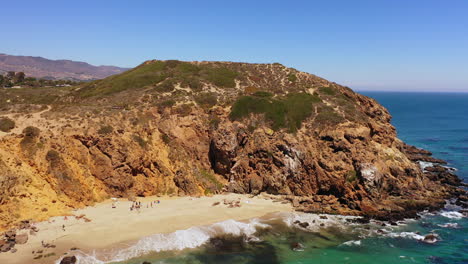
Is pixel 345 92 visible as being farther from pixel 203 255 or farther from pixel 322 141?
pixel 203 255

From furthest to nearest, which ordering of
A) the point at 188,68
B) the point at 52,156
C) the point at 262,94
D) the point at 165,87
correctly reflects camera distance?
the point at 188,68 → the point at 165,87 → the point at 262,94 → the point at 52,156

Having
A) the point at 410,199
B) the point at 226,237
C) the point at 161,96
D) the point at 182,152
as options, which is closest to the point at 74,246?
the point at 226,237

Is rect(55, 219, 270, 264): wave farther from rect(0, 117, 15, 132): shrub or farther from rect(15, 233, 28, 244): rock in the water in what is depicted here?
rect(0, 117, 15, 132): shrub

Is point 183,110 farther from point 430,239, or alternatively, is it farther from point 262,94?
point 430,239

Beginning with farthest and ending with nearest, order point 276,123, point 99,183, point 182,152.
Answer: point 276,123 < point 182,152 < point 99,183

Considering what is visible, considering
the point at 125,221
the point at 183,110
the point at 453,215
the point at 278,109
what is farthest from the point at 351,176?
the point at 125,221

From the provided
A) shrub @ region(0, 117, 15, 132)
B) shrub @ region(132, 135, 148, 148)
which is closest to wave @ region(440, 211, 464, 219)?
shrub @ region(132, 135, 148, 148)

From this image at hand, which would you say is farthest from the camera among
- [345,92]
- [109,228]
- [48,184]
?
[345,92]
